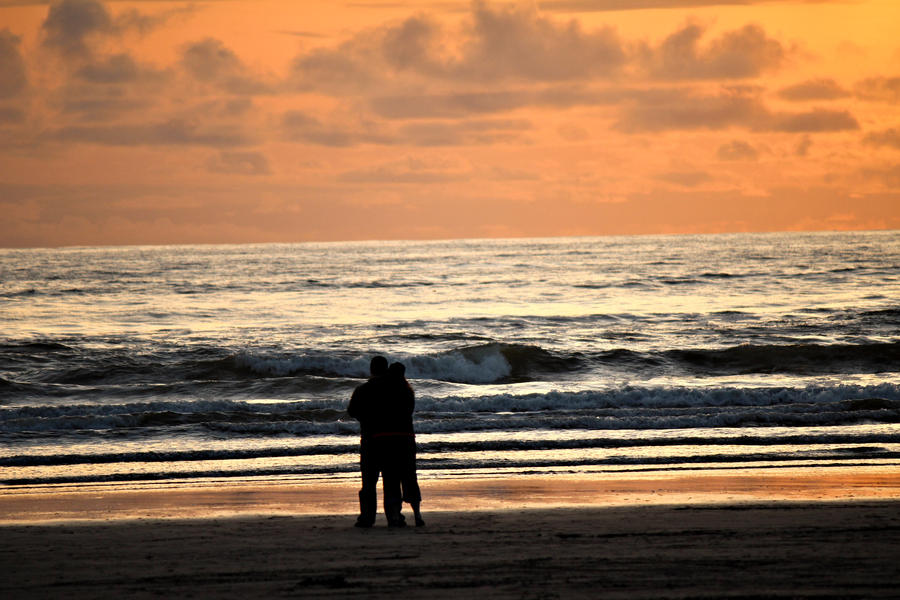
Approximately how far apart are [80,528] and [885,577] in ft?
22.7

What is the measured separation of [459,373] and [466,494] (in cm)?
1463

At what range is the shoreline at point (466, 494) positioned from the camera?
9070 mm

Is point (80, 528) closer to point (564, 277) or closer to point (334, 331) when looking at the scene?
point (334, 331)

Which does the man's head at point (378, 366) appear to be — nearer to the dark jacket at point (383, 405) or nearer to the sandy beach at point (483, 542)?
the dark jacket at point (383, 405)

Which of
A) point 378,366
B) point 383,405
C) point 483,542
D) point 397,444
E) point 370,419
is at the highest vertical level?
point 378,366

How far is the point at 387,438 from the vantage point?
804cm

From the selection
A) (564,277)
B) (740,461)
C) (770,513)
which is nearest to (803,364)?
(740,461)

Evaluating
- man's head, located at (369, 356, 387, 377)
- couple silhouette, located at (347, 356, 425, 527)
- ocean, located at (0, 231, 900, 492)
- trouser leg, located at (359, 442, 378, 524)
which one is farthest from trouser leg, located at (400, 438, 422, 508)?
ocean, located at (0, 231, 900, 492)

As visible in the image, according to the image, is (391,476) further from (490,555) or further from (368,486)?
(490,555)

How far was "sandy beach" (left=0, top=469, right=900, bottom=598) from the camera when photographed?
6164 mm

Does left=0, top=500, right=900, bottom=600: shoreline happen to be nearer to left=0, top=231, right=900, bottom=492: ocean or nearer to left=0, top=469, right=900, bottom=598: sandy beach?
left=0, top=469, right=900, bottom=598: sandy beach

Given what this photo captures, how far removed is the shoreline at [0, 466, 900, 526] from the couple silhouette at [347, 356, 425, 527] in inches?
37.0

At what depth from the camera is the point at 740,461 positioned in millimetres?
11641

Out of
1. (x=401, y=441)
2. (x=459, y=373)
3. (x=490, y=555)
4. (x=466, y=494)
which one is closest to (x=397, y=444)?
(x=401, y=441)
